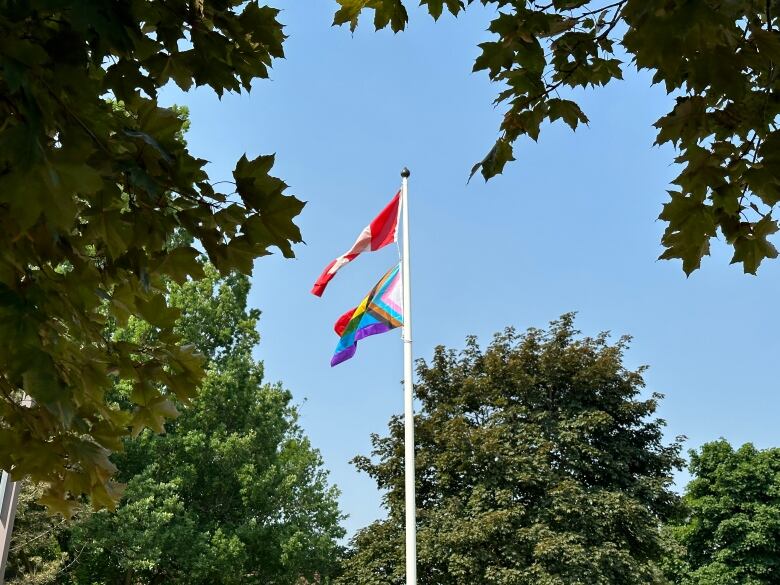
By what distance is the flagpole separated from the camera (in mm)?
11477

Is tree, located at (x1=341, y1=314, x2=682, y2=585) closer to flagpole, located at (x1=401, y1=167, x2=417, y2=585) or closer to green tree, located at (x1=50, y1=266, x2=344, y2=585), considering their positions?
green tree, located at (x1=50, y1=266, x2=344, y2=585)

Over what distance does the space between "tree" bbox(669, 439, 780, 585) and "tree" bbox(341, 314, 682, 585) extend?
11782 mm

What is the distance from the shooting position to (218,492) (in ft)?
68.7

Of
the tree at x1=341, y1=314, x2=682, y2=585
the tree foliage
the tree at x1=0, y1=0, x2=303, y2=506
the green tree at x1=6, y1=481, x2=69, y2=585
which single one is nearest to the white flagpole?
the tree at x1=0, y1=0, x2=303, y2=506

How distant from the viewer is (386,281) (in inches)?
502

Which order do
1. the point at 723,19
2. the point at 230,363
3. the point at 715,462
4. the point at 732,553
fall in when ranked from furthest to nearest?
the point at 715,462
the point at 732,553
the point at 230,363
the point at 723,19

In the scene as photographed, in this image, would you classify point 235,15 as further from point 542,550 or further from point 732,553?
point 732,553

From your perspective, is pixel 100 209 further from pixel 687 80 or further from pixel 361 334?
pixel 361 334

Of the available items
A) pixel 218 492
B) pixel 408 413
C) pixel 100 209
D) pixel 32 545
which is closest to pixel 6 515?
pixel 100 209


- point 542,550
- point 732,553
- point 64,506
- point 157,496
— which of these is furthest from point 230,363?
point 732,553

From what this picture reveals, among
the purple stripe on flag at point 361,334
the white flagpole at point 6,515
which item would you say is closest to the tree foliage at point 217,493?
the purple stripe on flag at point 361,334

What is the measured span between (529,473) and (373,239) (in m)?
9.39

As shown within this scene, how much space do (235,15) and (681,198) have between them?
5.14ft

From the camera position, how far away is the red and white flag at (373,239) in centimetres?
1265
